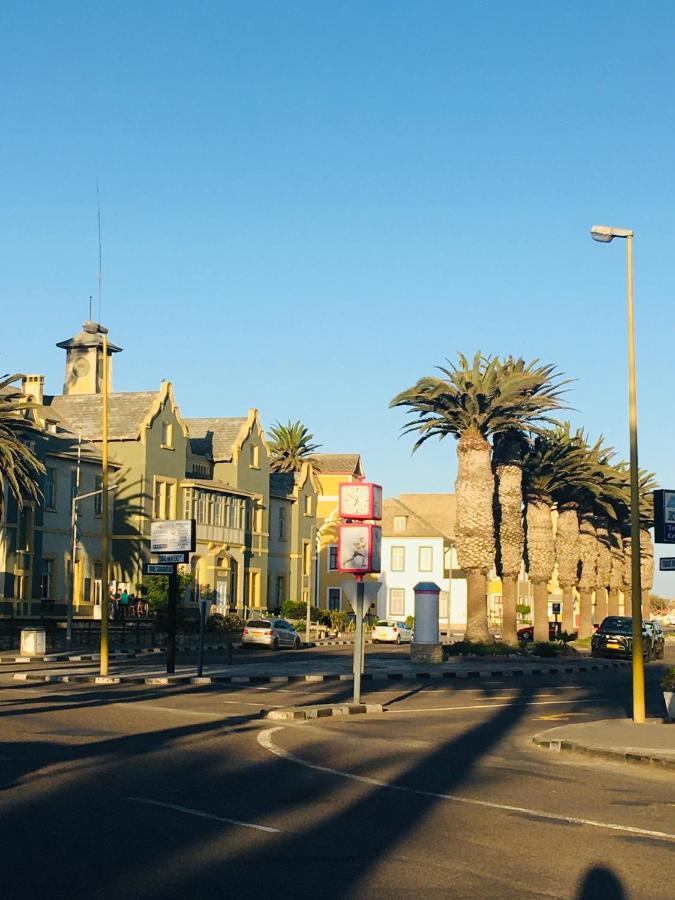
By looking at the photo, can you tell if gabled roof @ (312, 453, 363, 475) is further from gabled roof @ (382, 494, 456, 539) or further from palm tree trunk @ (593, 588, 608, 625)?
palm tree trunk @ (593, 588, 608, 625)

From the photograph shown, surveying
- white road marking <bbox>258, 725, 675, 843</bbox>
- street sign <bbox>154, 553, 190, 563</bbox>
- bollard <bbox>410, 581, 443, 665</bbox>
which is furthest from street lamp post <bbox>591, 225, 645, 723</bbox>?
bollard <bbox>410, 581, 443, 665</bbox>

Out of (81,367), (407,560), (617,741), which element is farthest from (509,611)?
(407,560)

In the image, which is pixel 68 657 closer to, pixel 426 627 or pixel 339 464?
pixel 426 627

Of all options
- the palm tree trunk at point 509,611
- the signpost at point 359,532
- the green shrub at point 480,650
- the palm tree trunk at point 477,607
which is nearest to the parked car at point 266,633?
the green shrub at point 480,650

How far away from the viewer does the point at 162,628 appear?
59.8 metres

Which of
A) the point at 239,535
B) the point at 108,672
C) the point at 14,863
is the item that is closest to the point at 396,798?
the point at 14,863

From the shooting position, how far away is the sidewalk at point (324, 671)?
104ft

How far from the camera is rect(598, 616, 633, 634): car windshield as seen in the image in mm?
55375

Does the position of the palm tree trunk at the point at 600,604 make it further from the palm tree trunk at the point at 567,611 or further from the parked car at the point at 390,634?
the parked car at the point at 390,634

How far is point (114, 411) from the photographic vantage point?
72.6 meters

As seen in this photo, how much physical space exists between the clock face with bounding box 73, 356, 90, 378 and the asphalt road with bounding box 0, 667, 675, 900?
201 feet

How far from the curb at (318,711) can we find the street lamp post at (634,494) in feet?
18.1

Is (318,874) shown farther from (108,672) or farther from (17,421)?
(17,421)

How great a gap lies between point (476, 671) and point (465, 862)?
107 ft
